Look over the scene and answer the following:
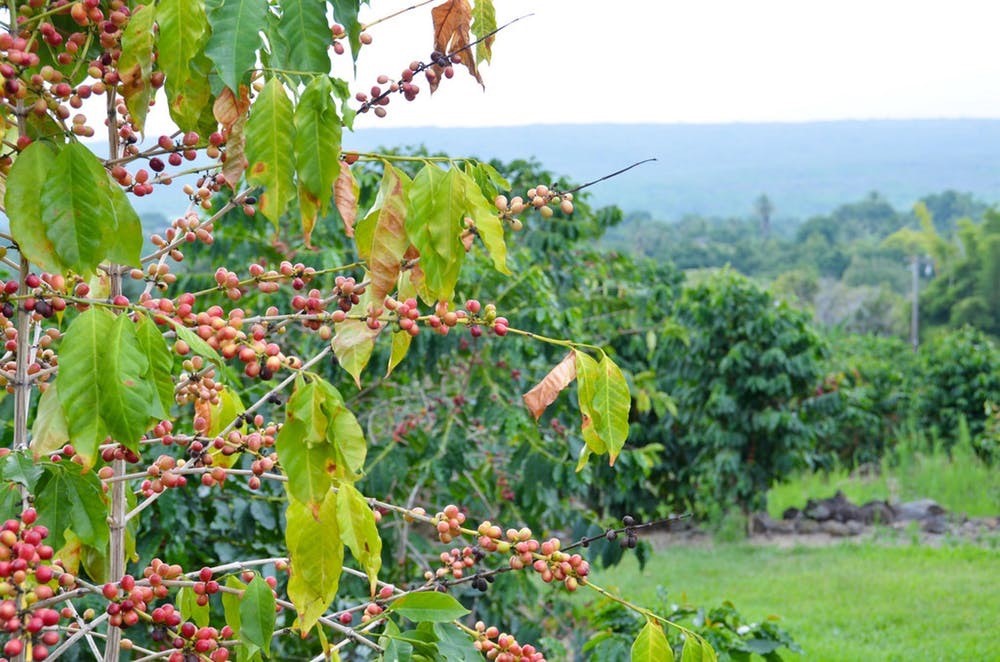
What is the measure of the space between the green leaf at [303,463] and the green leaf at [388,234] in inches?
10.9

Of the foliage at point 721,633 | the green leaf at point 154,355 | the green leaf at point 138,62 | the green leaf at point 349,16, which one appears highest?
the green leaf at point 349,16

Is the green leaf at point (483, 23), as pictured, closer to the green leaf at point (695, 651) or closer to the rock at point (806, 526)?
the green leaf at point (695, 651)

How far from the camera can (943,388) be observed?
→ 14.1m

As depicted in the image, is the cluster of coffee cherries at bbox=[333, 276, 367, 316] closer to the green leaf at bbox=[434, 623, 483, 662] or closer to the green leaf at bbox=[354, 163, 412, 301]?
the green leaf at bbox=[354, 163, 412, 301]

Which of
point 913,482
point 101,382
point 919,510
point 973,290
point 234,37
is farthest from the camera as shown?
point 973,290

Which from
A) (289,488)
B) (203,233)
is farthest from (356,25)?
(289,488)

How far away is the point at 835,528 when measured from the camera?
11.1 metres

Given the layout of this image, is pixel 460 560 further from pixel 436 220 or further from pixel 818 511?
pixel 818 511

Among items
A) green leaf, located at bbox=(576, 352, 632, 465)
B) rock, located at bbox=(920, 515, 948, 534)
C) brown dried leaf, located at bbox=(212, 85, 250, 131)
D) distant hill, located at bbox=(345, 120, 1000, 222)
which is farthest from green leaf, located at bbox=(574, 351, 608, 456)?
distant hill, located at bbox=(345, 120, 1000, 222)

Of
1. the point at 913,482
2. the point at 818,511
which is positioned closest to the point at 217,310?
the point at 818,511

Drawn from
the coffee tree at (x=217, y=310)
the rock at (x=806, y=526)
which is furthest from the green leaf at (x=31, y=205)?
the rock at (x=806, y=526)

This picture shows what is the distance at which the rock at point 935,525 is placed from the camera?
34.2ft

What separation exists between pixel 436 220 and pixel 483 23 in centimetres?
47

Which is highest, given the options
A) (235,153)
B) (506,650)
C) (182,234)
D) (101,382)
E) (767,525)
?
(235,153)
